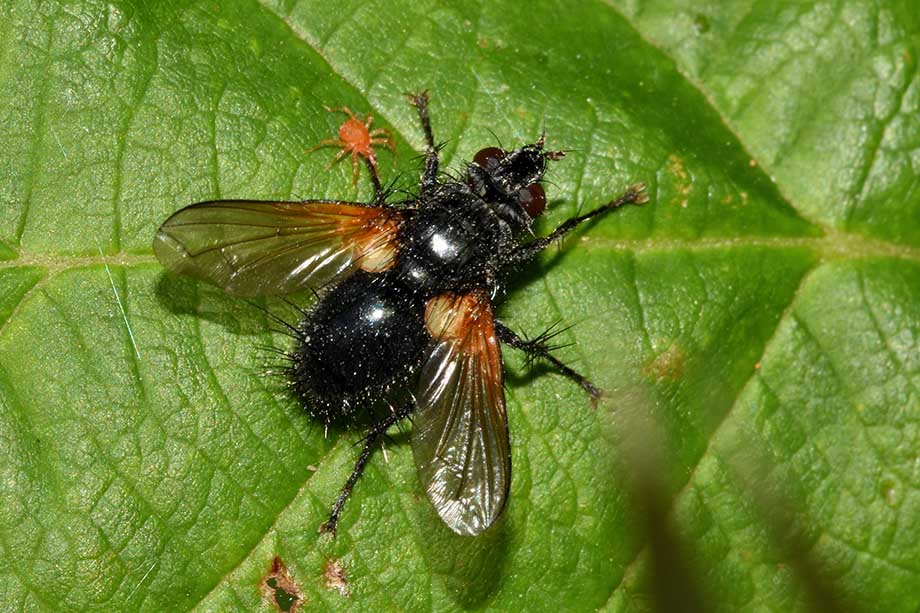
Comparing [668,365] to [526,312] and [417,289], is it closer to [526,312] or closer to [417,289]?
[526,312]

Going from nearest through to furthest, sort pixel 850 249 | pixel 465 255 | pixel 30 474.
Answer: pixel 30 474
pixel 465 255
pixel 850 249

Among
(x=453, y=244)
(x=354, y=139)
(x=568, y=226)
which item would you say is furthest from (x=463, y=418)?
(x=354, y=139)

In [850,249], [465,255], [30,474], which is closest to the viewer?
[30,474]

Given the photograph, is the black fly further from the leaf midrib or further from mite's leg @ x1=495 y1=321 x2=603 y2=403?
the leaf midrib

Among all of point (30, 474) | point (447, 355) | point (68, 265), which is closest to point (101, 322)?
point (68, 265)

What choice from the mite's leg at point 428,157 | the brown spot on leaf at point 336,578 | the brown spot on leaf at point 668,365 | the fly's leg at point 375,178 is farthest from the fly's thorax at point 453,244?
the brown spot on leaf at point 336,578

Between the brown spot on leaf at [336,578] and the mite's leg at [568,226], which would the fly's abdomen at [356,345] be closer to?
the mite's leg at [568,226]

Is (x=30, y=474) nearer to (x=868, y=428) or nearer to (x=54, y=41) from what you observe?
(x=54, y=41)
